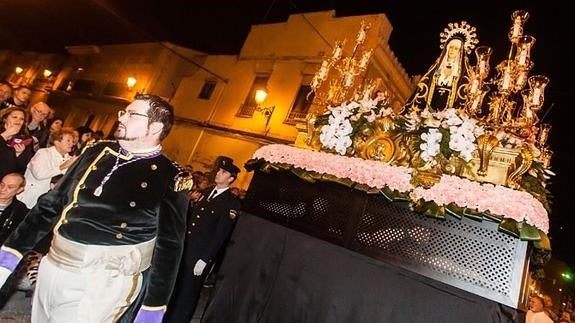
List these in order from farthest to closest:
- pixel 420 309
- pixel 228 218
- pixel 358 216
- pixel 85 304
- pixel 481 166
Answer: pixel 228 218 → pixel 358 216 → pixel 481 166 → pixel 420 309 → pixel 85 304

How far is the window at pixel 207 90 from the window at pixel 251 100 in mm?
2597

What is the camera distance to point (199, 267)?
15.3ft

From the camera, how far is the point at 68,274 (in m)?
2.08

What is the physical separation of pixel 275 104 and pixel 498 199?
12354 mm

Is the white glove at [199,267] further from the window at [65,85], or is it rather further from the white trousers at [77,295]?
the window at [65,85]

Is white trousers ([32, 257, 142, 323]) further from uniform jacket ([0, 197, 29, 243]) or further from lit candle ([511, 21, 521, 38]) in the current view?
lit candle ([511, 21, 521, 38])

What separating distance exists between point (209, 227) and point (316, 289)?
183 centimetres

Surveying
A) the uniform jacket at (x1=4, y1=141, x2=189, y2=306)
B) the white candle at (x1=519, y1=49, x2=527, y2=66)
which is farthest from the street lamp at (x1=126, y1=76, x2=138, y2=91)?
the white candle at (x1=519, y1=49, x2=527, y2=66)

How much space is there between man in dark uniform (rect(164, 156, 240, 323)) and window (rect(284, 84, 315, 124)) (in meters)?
9.03

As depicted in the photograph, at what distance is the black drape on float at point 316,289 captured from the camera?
3227 mm

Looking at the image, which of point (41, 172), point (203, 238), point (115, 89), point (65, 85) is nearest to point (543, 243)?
point (203, 238)

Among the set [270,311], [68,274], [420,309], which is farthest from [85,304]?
[420,309]

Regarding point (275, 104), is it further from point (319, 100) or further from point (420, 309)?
point (420, 309)

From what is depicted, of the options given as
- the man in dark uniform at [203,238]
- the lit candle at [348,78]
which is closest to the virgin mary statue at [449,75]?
the lit candle at [348,78]
